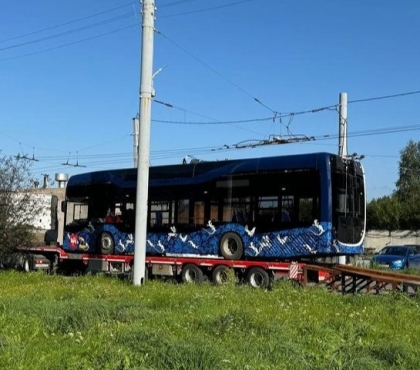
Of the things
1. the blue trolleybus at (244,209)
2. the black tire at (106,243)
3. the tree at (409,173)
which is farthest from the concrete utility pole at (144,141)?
the tree at (409,173)

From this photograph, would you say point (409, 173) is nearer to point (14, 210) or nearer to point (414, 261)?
point (414, 261)

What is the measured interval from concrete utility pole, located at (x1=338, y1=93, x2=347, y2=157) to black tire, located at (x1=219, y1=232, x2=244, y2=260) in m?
7.42

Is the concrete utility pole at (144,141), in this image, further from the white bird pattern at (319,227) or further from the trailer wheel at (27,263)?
the trailer wheel at (27,263)

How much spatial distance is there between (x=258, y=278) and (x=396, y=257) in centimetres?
1571

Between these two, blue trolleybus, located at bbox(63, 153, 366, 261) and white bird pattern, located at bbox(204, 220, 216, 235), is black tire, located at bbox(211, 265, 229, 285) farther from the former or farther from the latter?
white bird pattern, located at bbox(204, 220, 216, 235)

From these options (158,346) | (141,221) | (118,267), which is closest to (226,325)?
(158,346)

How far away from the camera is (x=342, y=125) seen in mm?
25375

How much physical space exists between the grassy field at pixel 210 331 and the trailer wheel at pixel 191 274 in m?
5.59

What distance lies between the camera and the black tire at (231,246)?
18.5m

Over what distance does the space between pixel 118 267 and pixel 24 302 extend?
10647 mm

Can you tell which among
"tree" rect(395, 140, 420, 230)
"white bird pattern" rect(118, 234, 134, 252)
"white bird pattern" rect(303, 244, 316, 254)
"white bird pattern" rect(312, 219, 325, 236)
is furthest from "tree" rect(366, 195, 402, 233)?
"white bird pattern" rect(312, 219, 325, 236)

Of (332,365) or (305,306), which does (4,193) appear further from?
(332,365)

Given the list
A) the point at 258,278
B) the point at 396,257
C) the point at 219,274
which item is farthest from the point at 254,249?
the point at 396,257

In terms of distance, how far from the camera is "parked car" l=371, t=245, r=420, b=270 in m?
30.6
